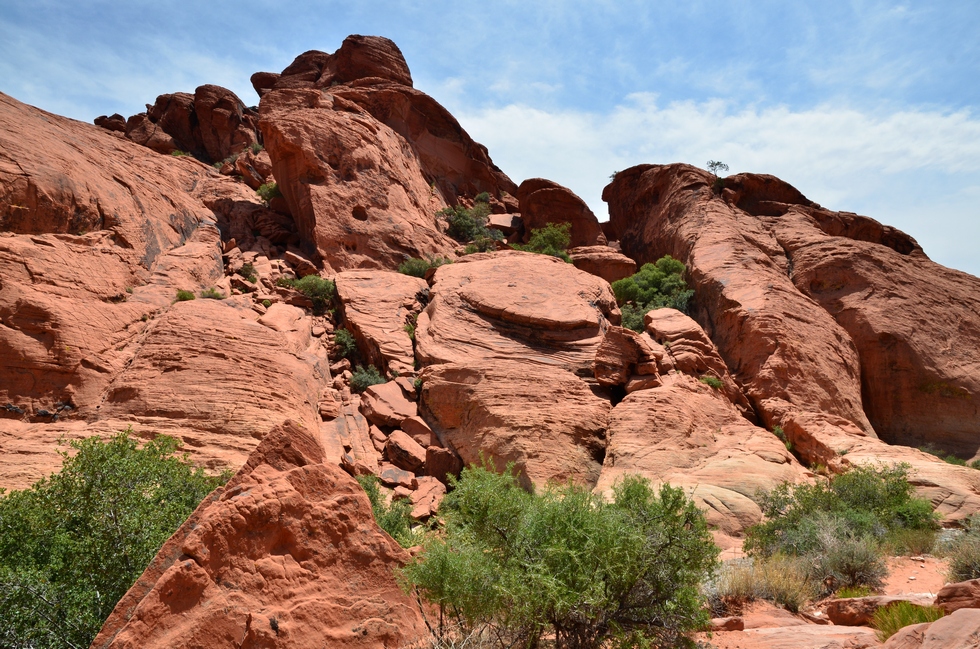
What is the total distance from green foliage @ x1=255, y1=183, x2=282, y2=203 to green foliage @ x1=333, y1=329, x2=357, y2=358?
10335 mm

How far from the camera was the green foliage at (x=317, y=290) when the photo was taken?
20.6 m

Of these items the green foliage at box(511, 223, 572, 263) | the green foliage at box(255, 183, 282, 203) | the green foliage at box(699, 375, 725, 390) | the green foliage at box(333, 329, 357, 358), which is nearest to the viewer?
the green foliage at box(699, 375, 725, 390)

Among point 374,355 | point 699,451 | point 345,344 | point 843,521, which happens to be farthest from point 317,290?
point 843,521

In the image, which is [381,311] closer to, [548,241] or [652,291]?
[652,291]

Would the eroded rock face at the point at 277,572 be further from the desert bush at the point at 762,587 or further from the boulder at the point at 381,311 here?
the boulder at the point at 381,311

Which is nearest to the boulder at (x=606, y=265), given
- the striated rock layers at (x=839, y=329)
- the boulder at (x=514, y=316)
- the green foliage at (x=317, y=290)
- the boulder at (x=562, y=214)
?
the striated rock layers at (x=839, y=329)

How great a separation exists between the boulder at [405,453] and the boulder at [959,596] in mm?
10519

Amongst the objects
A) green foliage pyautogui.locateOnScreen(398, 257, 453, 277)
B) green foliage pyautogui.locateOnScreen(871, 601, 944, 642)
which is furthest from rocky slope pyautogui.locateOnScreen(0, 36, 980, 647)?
green foliage pyautogui.locateOnScreen(871, 601, 944, 642)

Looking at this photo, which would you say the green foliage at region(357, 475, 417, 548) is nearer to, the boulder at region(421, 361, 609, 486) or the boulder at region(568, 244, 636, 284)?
the boulder at region(421, 361, 609, 486)

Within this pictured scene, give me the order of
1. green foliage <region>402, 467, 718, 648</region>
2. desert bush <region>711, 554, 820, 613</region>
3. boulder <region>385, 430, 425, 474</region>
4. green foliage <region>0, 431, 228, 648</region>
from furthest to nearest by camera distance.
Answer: boulder <region>385, 430, 425, 474</region> < desert bush <region>711, 554, 820, 613</region> < green foliage <region>0, 431, 228, 648</region> < green foliage <region>402, 467, 718, 648</region>

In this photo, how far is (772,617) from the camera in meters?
8.02

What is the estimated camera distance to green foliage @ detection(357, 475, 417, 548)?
36.8 feet

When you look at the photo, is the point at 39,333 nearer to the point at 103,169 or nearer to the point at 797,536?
the point at 103,169

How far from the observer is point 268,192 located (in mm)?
27125
